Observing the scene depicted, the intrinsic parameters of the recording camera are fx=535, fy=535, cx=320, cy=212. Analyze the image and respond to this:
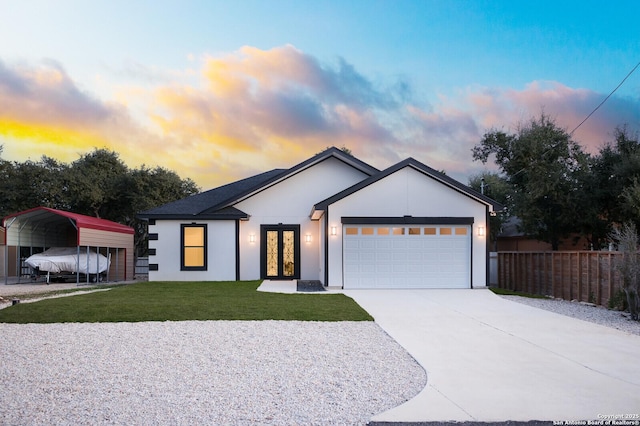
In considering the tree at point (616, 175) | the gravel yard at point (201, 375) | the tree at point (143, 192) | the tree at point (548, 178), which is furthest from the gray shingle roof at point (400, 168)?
the tree at point (143, 192)

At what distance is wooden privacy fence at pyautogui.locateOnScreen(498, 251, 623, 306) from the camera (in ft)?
47.3

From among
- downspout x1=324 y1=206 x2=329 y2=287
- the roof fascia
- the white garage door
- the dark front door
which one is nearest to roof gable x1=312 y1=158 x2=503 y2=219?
downspout x1=324 y1=206 x2=329 y2=287

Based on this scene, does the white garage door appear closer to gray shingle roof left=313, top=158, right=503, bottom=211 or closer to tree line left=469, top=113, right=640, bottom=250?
gray shingle roof left=313, top=158, right=503, bottom=211

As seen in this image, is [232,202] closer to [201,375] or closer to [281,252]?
[281,252]

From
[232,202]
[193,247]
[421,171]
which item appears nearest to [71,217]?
[193,247]

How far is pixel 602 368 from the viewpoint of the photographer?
22.9ft

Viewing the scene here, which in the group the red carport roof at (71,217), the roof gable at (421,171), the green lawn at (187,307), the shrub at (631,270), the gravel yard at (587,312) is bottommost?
the gravel yard at (587,312)

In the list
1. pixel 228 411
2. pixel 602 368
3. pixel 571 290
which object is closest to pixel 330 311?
pixel 602 368

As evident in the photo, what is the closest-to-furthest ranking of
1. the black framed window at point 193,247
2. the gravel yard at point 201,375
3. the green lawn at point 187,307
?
the gravel yard at point 201,375
the green lawn at point 187,307
the black framed window at point 193,247

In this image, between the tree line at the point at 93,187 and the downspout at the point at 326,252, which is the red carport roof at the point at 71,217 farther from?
the tree line at the point at 93,187

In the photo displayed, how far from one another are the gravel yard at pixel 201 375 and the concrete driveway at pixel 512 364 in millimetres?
438

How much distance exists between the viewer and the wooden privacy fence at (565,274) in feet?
47.3

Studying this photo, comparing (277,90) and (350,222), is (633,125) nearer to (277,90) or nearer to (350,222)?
(350,222)

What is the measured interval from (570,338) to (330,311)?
16.6ft
